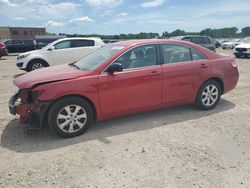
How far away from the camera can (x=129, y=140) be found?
3.95m

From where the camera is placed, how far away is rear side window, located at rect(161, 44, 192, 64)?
4828 mm

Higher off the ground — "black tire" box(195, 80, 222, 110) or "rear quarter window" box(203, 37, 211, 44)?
"rear quarter window" box(203, 37, 211, 44)

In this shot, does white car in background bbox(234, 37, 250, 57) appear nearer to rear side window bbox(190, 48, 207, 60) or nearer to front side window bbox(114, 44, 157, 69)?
rear side window bbox(190, 48, 207, 60)

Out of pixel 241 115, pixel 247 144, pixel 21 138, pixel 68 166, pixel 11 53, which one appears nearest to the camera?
pixel 68 166

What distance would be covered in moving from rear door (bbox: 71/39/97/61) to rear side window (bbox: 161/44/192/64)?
637 cm

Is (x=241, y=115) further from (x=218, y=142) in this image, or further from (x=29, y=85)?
(x=29, y=85)

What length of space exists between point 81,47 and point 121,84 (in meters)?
7.09

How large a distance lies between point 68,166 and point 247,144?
107 inches

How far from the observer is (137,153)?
3537 millimetres

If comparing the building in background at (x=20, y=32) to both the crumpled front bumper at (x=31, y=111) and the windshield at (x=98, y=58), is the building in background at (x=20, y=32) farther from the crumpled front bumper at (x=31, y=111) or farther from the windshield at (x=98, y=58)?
the crumpled front bumper at (x=31, y=111)

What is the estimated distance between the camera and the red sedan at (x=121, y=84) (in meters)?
3.90

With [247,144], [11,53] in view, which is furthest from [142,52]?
[11,53]

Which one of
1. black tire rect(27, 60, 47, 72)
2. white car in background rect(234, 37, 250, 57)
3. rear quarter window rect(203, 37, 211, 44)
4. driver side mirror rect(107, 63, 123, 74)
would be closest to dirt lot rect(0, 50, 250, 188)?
driver side mirror rect(107, 63, 123, 74)

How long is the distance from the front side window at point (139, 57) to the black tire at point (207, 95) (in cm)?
131
